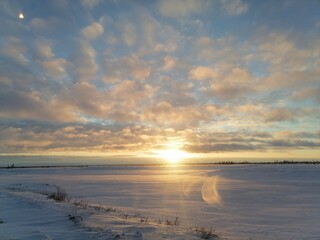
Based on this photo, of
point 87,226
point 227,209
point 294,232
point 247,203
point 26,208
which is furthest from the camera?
point 247,203

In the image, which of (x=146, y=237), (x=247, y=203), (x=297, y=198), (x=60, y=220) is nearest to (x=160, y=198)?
(x=247, y=203)

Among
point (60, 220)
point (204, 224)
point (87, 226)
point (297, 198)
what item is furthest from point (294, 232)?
point (297, 198)

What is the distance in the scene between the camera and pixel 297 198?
76.4ft

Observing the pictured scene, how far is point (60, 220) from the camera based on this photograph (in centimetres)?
1337

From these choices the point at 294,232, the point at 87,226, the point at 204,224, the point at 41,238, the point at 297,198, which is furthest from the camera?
the point at 297,198

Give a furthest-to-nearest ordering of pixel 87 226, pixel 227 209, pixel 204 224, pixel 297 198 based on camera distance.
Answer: pixel 297 198 < pixel 227 209 < pixel 204 224 < pixel 87 226

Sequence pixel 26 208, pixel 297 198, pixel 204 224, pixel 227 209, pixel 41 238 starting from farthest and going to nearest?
pixel 297 198 → pixel 227 209 → pixel 26 208 → pixel 204 224 → pixel 41 238

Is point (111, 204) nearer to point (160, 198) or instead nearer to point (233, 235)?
point (160, 198)

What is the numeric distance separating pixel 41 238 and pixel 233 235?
6.61 metres

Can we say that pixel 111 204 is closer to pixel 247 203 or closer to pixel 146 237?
pixel 247 203

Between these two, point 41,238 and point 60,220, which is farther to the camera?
point 60,220

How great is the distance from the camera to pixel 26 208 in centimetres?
1677

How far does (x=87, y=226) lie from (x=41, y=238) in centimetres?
210

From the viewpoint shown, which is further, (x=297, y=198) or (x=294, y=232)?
(x=297, y=198)
